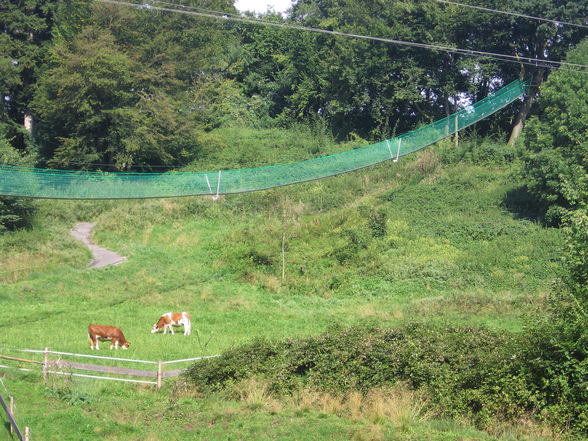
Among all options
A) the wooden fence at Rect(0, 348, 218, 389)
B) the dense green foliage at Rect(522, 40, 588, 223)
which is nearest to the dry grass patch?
the wooden fence at Rect(0, 348, 218, 389)

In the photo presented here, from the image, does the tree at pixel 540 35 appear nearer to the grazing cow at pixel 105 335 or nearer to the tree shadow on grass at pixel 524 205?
the tree shadow on grass at pixel 524 205

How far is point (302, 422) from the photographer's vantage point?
39.3 ft

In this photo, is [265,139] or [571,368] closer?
[571,368]

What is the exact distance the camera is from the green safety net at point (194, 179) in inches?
893

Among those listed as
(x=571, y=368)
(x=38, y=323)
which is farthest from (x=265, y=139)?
(x=571, y=368)

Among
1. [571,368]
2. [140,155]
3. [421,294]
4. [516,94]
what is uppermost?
[516,94]

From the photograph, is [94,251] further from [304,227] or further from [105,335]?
[105,335]

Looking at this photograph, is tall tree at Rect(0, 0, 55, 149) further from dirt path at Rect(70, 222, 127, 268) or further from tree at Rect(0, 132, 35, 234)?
dirt path at Rect(70, 222, 127, 268)

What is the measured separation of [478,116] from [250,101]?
23.3 metres

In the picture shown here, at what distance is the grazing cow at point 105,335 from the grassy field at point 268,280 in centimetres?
41

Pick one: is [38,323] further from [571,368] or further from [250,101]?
[250,101]

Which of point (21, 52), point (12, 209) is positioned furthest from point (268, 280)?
point (21, 52)

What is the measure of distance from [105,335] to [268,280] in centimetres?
1073

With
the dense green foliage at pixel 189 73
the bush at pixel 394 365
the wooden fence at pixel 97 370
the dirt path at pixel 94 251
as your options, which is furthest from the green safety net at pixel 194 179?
the dense green foliage at pixel 189 73
